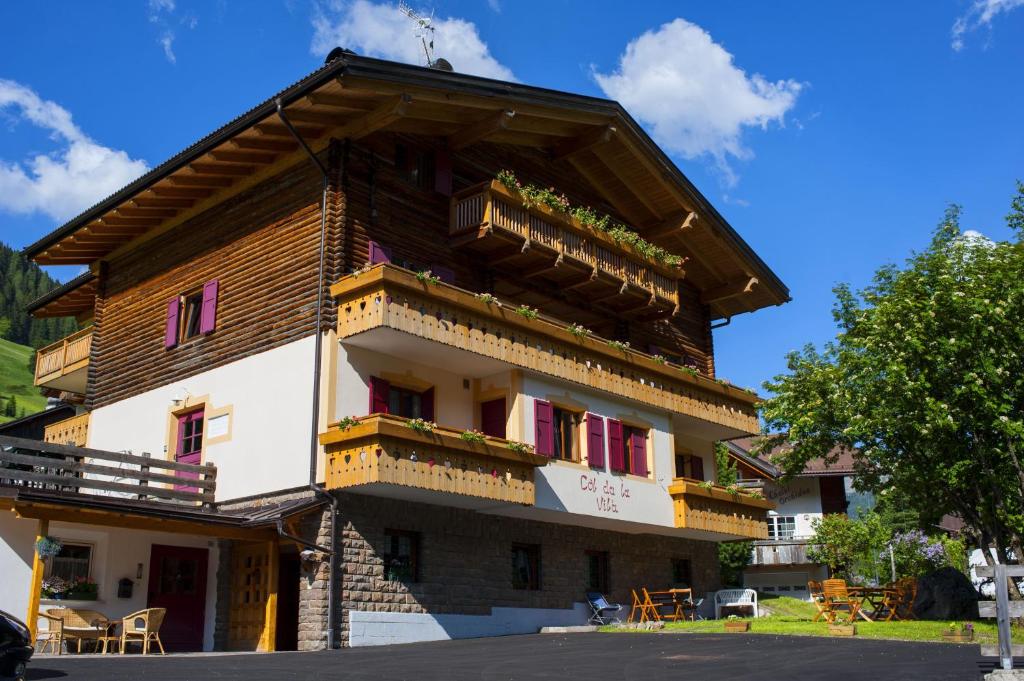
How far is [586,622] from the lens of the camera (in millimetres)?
24484

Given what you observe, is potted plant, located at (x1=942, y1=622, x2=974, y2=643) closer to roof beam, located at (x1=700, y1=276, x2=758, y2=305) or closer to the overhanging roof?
the overhanging roof

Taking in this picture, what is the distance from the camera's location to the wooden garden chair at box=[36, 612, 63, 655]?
17469 mm

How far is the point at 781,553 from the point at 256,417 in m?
28.1

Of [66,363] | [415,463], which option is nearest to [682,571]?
[415,463]

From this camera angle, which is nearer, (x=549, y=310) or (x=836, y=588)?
(x=836, y=588)

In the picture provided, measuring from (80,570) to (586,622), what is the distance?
11.5 meters

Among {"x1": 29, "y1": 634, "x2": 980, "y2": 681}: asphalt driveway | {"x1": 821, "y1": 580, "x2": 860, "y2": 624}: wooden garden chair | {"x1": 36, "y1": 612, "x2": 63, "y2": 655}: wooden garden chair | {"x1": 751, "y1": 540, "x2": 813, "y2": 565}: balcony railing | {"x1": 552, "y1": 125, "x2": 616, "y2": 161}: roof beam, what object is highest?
{"x1": 552, "y1": 125, "x2": 616, "y2": 161}: roof beam

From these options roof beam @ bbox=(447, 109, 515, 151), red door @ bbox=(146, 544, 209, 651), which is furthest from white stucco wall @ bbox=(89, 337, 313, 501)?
roof beam @ bbox=(447, 109, 515, 151)

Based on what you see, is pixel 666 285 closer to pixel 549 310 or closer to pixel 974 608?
pixel 549 310

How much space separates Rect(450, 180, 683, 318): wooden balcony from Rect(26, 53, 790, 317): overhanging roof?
1.90 m

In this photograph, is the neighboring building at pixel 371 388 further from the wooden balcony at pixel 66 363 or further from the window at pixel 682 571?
the window at pixel 682 571

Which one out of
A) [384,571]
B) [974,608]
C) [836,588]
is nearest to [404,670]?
[384,571]

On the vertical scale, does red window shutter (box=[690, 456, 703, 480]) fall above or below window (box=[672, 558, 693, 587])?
above

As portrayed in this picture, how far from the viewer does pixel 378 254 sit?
857 inches
